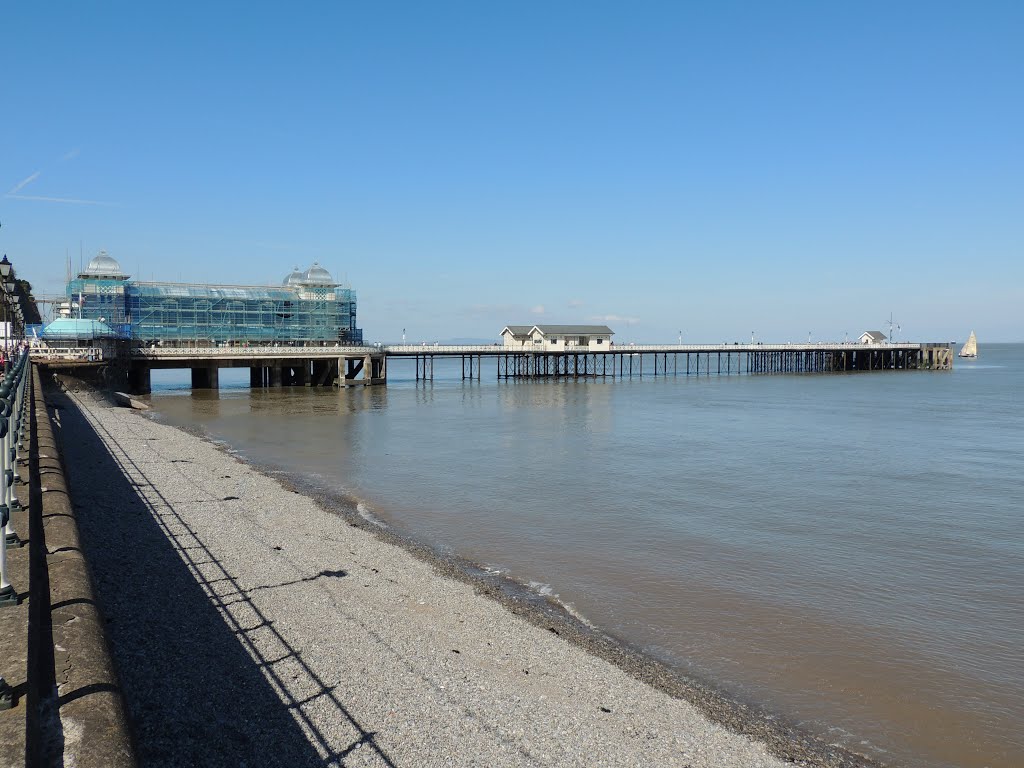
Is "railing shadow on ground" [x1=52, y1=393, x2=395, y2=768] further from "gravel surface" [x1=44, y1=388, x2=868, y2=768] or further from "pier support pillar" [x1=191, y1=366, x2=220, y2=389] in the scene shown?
"pier support pillar" [x1=191, y1=366, x2=220, y2=389]

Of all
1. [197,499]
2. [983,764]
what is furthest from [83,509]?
[983,764]

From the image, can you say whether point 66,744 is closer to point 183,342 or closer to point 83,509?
point 83,509

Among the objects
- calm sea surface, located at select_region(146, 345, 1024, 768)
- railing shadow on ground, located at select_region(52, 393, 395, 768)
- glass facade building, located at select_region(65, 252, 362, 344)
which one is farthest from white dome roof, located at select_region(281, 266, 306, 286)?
railing shadow on ground, located at select_region(52, 393, 395, 768)

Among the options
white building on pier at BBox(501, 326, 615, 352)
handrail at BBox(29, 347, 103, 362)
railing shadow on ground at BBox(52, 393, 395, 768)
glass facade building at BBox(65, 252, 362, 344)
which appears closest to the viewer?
railing shadow on ground at BBox(52, 393, 395, 768)

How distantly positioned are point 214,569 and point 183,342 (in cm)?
6575

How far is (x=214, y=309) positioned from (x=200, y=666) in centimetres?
7102

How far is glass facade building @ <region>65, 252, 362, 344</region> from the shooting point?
7044 centimetres

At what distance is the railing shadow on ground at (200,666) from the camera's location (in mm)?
7469

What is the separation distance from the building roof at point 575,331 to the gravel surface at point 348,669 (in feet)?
254

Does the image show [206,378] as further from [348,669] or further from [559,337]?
[348,669]

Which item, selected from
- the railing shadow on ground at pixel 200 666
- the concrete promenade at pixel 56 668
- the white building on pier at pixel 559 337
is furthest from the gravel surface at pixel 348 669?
the white building on pier at pixel 559 337

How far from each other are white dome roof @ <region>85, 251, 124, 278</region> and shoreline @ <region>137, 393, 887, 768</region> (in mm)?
64836

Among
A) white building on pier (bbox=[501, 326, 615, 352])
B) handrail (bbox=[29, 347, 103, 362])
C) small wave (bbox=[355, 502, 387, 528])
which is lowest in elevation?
small wave (bbox=[355, 502, 387, 528])

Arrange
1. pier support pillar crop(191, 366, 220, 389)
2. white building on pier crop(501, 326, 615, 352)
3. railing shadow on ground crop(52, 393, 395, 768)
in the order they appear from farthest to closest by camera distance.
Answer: white building on pier crop(501, 326, 615, 352) → pier support pillar crop(191, 366, 220, 389) → railing shadow on ground crop(52, 393, 395, 768)
